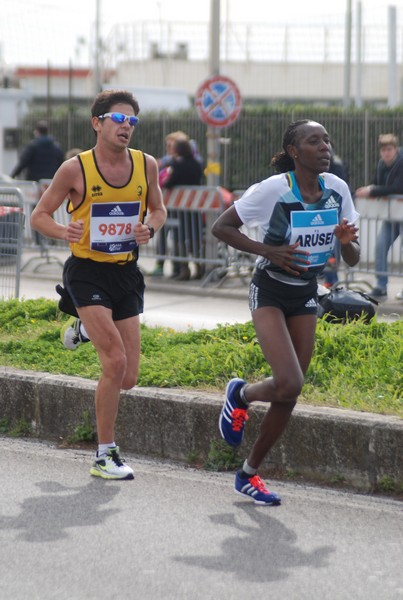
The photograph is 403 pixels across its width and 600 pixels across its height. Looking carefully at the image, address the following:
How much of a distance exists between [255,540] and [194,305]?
8.85 metres

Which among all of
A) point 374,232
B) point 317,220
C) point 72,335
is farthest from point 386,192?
point 317,220

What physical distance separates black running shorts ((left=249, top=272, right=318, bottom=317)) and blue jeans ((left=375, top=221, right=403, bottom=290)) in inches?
325

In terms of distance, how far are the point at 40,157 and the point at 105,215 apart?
13625 mm

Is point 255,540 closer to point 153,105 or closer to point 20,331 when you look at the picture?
point 20,331

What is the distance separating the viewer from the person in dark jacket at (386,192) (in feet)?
47.0

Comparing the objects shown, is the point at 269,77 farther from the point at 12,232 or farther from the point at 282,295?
the point at 282,295

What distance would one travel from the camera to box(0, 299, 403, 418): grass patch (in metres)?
7.05

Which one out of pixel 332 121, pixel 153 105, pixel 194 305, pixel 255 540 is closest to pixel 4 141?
pixel 153 105

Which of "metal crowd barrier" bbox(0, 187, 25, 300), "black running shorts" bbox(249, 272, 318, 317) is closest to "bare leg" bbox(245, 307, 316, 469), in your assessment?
"black running shorts" bbox(249, 272, 318, 317)

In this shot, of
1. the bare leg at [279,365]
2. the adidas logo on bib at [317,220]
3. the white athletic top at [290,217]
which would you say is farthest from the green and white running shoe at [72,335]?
the adidas logo on bib at [317,220]

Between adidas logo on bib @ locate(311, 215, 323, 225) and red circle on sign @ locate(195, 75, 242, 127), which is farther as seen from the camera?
red circle on sign @ locate(195, 75, 242, 127)

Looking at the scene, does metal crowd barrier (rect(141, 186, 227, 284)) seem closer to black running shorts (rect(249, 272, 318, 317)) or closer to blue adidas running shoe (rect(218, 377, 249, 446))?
blue adidas running shoe (rect(218, 377, 249, 446))

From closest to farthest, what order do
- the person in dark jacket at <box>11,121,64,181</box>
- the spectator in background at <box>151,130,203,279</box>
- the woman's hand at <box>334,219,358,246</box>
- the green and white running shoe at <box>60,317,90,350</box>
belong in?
the woman's hand at <box>334,219,358,246</box> < the green and white running shoe at <box>60,317,90,350</box> < the spectator in background at <box>151,130,203,279</box> < the person in dark jacket at <box>11,121,64,181</box>

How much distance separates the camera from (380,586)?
4.87 metres
